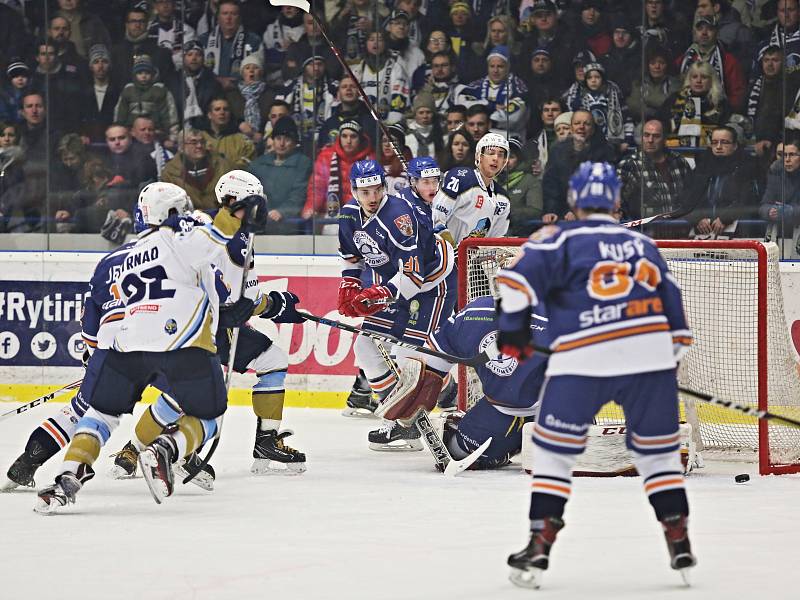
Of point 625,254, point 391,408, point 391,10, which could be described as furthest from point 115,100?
point 625,254

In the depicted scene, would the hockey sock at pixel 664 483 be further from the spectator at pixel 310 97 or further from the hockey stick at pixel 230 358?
the spectator at pixel 310 97

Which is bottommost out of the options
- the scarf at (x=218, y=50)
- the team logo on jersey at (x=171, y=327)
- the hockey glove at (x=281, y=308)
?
the hockey glove at (x=281, y=308)

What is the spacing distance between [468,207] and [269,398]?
5.80 feet

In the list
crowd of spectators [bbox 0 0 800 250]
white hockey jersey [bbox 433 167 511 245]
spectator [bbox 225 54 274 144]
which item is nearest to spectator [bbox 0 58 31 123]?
crowd of spectators [bbox 0 0 800 250]

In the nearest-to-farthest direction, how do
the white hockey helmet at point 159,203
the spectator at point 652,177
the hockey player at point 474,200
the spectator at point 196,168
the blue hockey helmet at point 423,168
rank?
the white hockey helmet at point 159,203 → the hockey player at point 474,200 → the blue hockey helmet at point 423,168 → the spectator at point 652,177 → the spectator at point 196,168

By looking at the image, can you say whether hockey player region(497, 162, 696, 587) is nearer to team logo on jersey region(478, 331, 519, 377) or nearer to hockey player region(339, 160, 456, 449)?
team logo on jersey region(478, 331, 519, 377)

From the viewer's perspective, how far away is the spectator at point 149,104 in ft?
28.1

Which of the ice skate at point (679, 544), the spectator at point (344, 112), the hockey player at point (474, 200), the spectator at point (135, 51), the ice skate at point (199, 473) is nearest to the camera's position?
the ice skate at point (679, 544)

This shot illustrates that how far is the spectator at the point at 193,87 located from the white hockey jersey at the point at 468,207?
7.41 ft

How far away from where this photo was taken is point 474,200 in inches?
272

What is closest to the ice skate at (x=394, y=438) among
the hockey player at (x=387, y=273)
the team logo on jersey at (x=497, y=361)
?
the hockey player at (x=387, y=273)

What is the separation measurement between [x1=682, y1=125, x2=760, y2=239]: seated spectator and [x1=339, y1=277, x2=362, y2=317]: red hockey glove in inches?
86.6

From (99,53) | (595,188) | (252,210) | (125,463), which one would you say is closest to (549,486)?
(595,188)

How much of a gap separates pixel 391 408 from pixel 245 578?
211 centimetres
